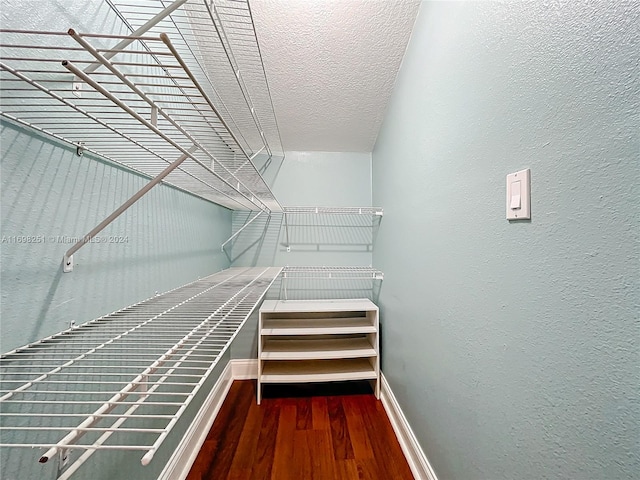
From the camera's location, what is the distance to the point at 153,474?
99cm

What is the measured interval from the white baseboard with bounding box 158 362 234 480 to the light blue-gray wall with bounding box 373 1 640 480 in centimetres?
113

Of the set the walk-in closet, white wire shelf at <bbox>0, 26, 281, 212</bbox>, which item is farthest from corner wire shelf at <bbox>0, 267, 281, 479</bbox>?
white wire shelf at <bbox>0, 26, 281, 212</bbox>

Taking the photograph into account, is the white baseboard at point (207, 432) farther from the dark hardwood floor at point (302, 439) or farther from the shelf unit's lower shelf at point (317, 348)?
the shelf unit's lower shelf at point (317, 348)

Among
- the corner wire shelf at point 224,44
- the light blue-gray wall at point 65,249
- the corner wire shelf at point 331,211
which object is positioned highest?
the corner wire shelf at point 224,44

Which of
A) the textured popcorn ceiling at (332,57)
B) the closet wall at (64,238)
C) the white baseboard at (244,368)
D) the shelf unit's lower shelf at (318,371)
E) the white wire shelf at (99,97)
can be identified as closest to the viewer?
the white wire shelf at (99,97)

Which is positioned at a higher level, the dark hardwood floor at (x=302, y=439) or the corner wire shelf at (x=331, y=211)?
the corner wire shelf at (x=331, y=211)

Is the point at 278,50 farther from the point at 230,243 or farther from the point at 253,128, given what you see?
the point at 230,243

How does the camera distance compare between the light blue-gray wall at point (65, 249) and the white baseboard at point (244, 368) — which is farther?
the white baseboard at point (244, 368)

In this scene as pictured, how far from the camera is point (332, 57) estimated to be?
1.27 meters

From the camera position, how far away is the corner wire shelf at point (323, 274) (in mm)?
2062

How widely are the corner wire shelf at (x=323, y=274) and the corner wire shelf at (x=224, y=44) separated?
1070 mm

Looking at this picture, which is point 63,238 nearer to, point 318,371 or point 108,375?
point 108,375

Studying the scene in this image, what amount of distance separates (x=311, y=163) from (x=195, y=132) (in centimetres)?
111

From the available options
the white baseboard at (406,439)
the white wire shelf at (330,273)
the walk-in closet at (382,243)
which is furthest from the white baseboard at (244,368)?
the white baseboard at (406,439)
